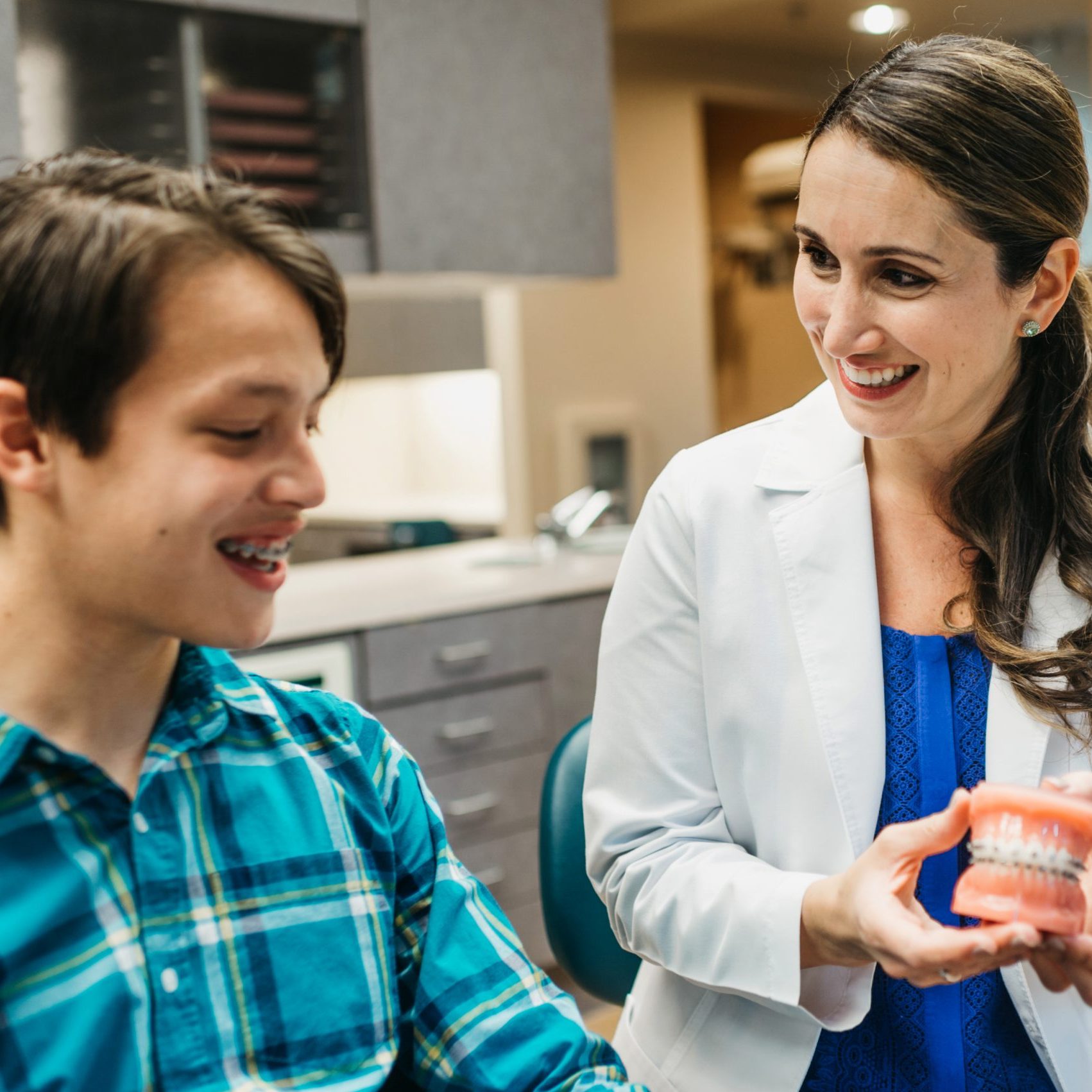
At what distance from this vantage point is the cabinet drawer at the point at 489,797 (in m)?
2.80

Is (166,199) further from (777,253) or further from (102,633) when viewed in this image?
(777,253)

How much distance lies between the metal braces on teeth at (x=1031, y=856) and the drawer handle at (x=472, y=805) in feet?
6.66

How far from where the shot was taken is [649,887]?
1184 millimetres

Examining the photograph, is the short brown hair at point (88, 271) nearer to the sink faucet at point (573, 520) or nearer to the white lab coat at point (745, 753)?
the white lab coat at point (745, 753)

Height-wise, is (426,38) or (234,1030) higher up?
(426,38)

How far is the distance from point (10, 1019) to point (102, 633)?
0.23m

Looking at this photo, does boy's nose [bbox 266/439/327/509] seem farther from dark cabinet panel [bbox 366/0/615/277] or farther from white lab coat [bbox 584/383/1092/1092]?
dark cabinet panel [bbox 366/0/615/277]

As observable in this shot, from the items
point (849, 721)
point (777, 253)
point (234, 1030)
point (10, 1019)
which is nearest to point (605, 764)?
point (849, 721)

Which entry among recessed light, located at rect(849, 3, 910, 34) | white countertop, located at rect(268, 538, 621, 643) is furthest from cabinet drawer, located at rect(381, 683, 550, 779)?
recessed light, located at rect(849, 3, 910, 34)

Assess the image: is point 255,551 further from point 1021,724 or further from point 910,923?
point 1021,724

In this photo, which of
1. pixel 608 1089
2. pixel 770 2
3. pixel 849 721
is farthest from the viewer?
pixel 770 2

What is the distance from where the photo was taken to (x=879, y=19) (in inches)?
182

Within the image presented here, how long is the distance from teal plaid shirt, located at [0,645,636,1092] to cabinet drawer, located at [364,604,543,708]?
1.62 meters

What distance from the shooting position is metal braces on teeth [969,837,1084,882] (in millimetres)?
833
